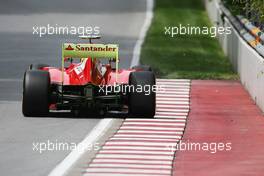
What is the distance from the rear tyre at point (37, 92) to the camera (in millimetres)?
21578

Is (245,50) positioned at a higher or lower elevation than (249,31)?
lower

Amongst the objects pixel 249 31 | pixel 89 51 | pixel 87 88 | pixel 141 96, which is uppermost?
pixel 89 51

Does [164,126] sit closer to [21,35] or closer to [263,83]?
[263,83]

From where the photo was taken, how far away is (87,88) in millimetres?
21656

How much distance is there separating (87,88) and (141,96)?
0.97 m

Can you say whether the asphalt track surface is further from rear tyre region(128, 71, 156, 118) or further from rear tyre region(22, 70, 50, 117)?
rear tyre region(128, 71, 156, 118)

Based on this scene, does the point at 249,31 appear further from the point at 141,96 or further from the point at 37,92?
the point at 37,92

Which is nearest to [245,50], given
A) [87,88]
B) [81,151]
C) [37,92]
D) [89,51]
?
[89,51]

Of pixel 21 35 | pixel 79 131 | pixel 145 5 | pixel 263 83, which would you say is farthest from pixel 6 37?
pixel 79 131

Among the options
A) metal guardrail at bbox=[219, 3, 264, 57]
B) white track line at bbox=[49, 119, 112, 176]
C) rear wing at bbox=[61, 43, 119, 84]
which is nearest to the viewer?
white track line at bbox=[49, 119, 112, 176]

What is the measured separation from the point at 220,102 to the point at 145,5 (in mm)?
24854

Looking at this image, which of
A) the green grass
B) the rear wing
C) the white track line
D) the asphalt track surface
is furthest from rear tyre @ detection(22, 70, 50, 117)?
the green grass

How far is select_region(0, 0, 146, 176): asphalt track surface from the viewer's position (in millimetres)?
17953

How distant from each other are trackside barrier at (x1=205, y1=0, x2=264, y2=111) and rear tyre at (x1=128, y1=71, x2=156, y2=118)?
2.05 metres
